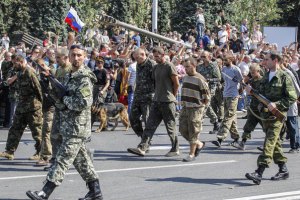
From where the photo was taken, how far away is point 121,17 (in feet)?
140

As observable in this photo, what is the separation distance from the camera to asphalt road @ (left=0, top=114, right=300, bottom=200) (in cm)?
1042

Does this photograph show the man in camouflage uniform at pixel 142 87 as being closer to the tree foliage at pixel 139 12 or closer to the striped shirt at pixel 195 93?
the striped shirt at pixel 195 93

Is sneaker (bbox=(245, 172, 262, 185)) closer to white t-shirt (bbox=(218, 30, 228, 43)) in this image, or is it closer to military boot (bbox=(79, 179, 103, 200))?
military boot (bbox=(79, 179, 103, 200))

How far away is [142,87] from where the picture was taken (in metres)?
14.4

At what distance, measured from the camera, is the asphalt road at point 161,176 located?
10.4 meters

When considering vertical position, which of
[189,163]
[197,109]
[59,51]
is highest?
[59,51]

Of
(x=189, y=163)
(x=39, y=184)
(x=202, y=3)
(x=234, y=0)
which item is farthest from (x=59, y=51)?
(x=234, y=0)

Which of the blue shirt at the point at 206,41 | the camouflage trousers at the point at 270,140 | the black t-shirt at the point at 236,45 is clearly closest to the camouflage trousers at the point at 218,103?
the camouflage trousers at the point at 270,140

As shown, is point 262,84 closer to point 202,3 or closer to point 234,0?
point 202,3

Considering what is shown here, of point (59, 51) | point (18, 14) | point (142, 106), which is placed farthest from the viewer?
point (18, 14)

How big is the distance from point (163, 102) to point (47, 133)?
225 cm

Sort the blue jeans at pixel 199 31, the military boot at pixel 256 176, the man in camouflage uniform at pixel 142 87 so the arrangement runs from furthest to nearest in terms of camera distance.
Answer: the blue jeans at pixel 199 31
the man in camouflage uniform at pixel 142 87
the military boot at pixel 256 176

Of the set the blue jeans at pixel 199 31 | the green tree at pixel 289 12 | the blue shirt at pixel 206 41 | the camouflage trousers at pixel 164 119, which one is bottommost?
the camouflage trousers at pixel 164 119

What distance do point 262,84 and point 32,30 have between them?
1047 inches
